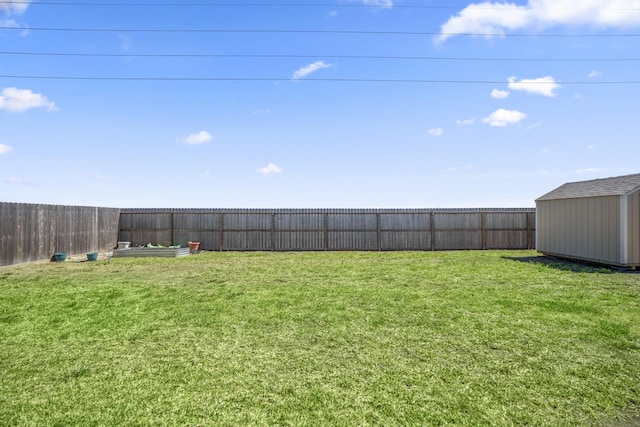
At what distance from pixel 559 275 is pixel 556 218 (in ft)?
17.5

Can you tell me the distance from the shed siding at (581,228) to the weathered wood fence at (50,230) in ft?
62.9

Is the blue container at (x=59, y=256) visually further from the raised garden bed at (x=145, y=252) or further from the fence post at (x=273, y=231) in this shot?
the fence post at (x=273, y=231)

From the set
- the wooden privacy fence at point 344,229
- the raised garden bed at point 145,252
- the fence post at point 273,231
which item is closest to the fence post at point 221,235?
the wooden privacy fence at point 344,229

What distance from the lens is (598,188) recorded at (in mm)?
13328

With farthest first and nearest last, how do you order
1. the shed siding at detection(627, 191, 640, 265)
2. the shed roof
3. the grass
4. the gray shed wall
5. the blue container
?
1. the blue container
2. the shed roof
3. the gray shed wall
4. the shed siding at detection(627, 191, 640, 265)
5. the grass

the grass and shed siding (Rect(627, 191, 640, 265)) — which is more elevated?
shed siding (Rect(627, 191, 640, 265))

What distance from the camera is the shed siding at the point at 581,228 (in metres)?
12.0

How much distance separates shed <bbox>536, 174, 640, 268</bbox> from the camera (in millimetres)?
11555

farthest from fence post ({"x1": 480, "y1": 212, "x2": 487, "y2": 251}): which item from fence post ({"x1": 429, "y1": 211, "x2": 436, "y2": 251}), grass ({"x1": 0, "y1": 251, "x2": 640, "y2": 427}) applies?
grass ({"x1": 0, "y1": 251, "x2": 640, "y2": 427})

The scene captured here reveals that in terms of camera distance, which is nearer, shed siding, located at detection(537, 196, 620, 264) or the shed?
the shed

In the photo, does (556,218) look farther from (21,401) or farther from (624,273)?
(21,401)

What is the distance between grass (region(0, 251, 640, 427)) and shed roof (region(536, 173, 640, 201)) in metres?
4.96

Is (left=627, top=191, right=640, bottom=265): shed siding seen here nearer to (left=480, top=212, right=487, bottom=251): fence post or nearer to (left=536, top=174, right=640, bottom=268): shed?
(left=536, top=174, right=640, bottom=268): shed

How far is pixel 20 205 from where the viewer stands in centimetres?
1330
